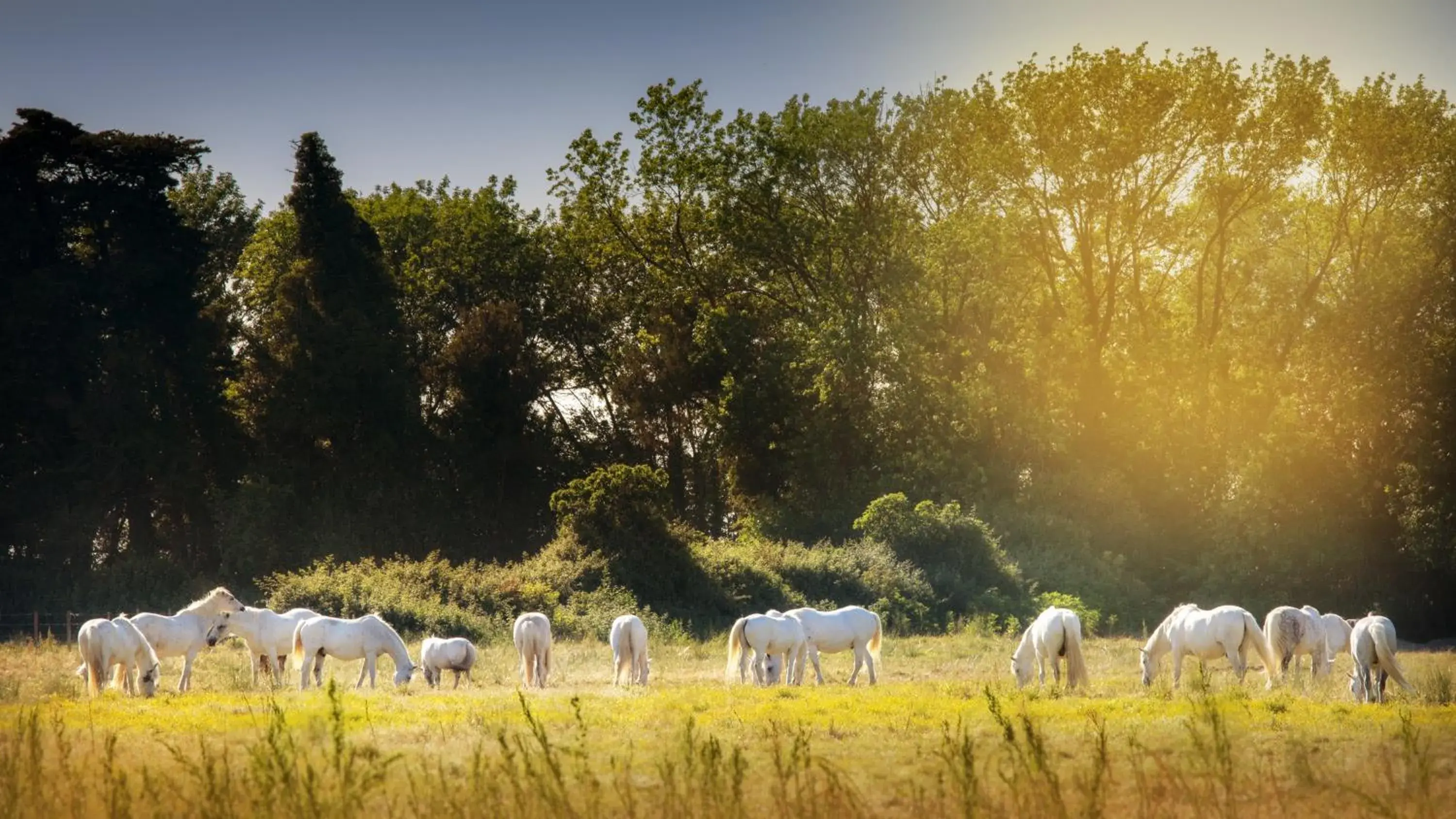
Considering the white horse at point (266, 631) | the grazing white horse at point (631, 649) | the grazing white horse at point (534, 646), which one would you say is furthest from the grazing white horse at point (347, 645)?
the grazing white horse at point (631, 649)

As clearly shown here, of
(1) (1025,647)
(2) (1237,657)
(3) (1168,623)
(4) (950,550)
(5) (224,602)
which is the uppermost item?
(4) (950,550)

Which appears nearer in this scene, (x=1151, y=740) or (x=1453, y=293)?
(x=1151, y=740)

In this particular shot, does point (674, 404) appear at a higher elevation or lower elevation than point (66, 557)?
higher

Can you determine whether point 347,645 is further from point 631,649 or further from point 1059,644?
point 1059,644

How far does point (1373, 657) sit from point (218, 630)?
1687cm

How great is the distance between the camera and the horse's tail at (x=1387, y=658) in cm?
1927

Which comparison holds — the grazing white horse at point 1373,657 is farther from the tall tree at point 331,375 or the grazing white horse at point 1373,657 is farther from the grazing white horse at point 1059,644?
the tall tree at point 331,375

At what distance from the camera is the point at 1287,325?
48.6 m

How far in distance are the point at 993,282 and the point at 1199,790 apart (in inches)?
1628

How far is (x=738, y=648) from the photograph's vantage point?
2344cm

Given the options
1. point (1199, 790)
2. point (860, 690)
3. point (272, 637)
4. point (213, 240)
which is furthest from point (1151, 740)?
point (213, 240)

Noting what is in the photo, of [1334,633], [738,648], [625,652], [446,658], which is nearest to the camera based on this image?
[446,658]

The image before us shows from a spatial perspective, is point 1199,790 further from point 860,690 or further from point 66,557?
point 66,557

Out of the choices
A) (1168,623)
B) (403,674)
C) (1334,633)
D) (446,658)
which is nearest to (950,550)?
(1334,633)
